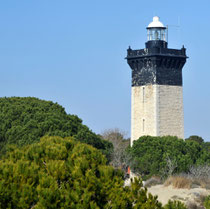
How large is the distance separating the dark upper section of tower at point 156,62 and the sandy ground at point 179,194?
58.9 ft

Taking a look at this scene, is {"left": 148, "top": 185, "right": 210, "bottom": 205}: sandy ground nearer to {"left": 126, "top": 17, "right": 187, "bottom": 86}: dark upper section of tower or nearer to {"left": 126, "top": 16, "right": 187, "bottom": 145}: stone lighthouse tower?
{"left": 126, "top": 16, "right": 187, "bottom": 145}: stone lighthouse tower

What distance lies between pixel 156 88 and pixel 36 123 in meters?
13.9

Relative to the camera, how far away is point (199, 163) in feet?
169

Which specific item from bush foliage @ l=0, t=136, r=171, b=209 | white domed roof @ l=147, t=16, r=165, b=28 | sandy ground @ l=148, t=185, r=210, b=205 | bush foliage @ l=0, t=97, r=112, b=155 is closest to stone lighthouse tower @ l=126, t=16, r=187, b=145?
white domed roof @ l=147, t=16, r=165, b=28

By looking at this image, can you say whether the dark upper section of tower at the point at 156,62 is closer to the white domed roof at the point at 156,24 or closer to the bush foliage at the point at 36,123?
the white domed roof at the point at 156,24

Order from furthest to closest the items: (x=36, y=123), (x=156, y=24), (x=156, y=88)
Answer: (x=156, y=24) < (x=156, y=88) < (x=36, y=123)

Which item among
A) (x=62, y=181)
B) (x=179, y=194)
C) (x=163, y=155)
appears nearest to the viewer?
(x=62, y=181)

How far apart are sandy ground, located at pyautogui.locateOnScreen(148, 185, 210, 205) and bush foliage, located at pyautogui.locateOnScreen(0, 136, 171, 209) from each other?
13877 millimetres

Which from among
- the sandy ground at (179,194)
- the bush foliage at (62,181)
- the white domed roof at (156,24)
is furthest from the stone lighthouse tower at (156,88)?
the bush foliage at (62,181)

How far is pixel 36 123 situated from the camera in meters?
45.4

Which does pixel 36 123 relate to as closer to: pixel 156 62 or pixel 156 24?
pixel 156 62

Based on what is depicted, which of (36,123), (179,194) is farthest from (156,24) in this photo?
(179,194)

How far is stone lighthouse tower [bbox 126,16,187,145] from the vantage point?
55.7 metres

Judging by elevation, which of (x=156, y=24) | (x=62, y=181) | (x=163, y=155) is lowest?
(x=62, y=181)
